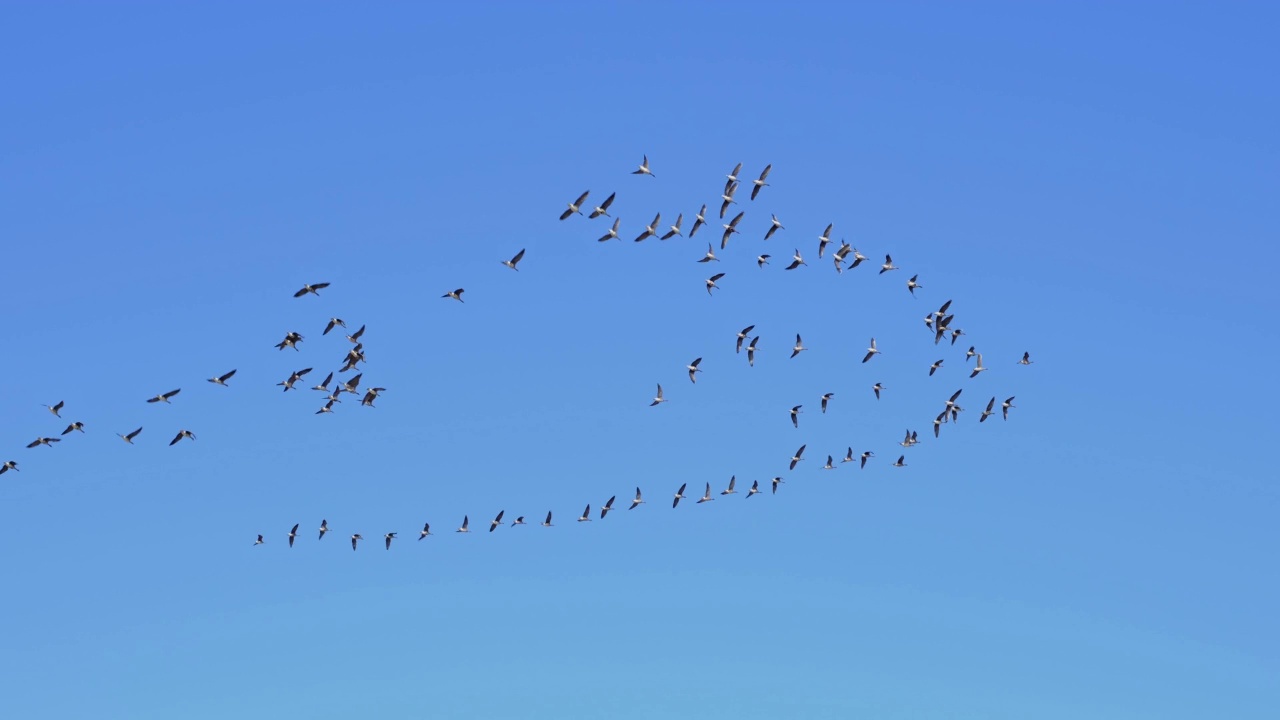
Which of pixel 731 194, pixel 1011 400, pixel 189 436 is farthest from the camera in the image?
pixel 1011 400

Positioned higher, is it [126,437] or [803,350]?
[803,350]

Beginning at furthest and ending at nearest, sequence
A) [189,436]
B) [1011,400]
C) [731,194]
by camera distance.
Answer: [1011,400], [189,436], [731,194]

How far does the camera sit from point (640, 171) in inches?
5138

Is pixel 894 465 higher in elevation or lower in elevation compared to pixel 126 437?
higher

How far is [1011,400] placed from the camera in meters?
147

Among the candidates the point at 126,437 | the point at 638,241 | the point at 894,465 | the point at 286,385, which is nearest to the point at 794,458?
the point at 894,465

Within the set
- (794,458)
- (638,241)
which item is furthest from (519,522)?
(638,241)

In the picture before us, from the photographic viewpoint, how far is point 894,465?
14788 centimetres

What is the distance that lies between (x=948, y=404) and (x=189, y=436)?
52.6 metres

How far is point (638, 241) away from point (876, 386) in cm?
2554

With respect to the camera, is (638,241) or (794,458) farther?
(794,458)

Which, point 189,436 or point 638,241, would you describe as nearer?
point 638,241

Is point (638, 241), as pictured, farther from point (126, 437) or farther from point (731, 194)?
point (126, 437)

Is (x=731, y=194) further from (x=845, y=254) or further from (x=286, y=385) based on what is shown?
(x=286, y=385)
